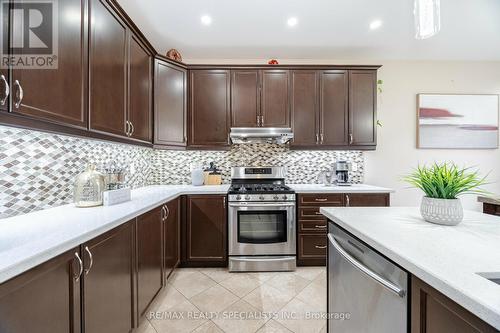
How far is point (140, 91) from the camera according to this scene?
2.12m

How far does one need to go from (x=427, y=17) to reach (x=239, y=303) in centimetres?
252

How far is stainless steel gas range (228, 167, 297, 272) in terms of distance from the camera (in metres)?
2.42

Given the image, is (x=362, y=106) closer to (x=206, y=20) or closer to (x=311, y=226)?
(x=311, y=226)

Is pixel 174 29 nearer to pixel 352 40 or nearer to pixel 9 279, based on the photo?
pixel 352 40

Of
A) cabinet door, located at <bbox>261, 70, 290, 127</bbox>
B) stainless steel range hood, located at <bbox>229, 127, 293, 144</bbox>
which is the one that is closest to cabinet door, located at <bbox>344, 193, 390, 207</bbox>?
stainless steel range hood, located at <bbox>229, 127, 293, 144</bbox>

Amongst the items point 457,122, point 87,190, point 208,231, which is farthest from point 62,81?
point 457,122

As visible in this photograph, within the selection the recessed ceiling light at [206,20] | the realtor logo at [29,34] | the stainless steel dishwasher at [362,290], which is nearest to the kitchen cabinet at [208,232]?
the stainless steel dishwasher at [362,290]

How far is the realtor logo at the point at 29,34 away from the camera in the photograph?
918 mm

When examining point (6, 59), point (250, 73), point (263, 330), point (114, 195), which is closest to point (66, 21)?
point (6, 59)

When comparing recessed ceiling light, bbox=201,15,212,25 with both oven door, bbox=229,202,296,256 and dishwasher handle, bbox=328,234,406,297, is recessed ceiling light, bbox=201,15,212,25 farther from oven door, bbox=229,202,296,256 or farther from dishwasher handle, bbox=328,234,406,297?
dishwasher handle, bbox=328,234,406,297

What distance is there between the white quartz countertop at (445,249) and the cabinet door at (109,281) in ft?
4.08

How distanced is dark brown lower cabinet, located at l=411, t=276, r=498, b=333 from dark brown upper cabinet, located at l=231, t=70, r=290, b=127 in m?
2.36

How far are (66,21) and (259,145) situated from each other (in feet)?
7.46

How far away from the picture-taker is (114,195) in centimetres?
160
